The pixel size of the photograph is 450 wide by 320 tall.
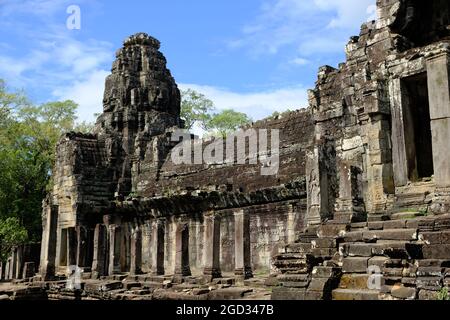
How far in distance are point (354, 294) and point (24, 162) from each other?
26.3 meters

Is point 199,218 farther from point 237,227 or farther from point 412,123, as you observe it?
point 412,123

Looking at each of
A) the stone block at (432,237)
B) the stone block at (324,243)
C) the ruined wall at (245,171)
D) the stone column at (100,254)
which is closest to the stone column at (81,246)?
the stone column at (100,254)

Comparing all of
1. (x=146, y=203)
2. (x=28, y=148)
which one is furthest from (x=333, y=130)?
(x=28, y=148)

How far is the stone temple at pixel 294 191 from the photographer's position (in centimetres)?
826

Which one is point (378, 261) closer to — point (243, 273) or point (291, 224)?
point (243, 273)

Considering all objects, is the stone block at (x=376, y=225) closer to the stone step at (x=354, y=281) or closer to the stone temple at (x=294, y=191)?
the stone temple at (x=294, y=191)

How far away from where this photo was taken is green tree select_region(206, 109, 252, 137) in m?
42.2

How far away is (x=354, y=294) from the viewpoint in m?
7.46

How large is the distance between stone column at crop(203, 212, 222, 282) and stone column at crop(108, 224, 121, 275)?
506 cm

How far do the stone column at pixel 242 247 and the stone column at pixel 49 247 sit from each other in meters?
8.45

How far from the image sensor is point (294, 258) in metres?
8.99

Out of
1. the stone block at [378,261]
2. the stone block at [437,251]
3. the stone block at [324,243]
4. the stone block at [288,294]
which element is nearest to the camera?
the stone block at [437,251]

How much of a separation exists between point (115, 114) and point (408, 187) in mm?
17319

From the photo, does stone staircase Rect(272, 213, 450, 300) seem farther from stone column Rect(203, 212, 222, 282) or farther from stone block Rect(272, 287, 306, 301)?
stone column Rect(203, 212, 222, 282)
